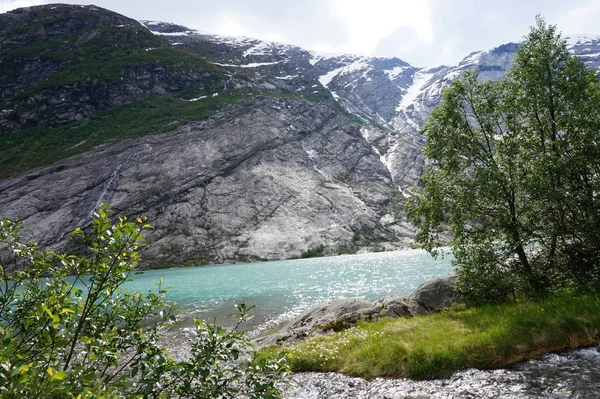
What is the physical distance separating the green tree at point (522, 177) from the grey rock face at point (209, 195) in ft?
368

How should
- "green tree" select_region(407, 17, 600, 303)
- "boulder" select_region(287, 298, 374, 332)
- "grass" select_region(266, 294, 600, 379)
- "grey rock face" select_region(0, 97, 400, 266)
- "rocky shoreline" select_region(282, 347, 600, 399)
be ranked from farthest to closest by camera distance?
1. "grey rock face" select_region(0, 97, 400, 266)
2. "boulder" select_region(287, 298, 374, 332)
3. "green tree" select_region(407, 17, 600, 303)
4. "grass" select_region(266, 294, 600, 379)
5. "rocky shoreline" select_region(282, 347, 600, 399)

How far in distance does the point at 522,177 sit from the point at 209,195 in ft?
461

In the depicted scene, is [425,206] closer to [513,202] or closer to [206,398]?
[513,202]

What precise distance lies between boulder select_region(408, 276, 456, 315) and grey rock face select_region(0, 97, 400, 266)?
10758cm

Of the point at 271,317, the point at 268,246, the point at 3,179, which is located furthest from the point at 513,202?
the point at 3,179

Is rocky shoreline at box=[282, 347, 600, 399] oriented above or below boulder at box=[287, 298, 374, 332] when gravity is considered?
above

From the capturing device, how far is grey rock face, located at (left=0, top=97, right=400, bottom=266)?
131750 millimetres

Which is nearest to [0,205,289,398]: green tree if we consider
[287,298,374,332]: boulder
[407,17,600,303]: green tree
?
[407,17,600,303]: green tree

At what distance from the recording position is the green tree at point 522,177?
1653 cm

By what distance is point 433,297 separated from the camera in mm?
22797

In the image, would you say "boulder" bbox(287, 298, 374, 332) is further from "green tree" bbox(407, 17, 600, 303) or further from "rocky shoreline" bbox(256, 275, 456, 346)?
"green tree" bbox(407, 17, 600, 303)

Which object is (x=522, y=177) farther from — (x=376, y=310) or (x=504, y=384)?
(x=376, y=310)

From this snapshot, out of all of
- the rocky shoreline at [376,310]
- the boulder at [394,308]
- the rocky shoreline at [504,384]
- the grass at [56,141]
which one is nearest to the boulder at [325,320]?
the rocky shoreline at [376,310]

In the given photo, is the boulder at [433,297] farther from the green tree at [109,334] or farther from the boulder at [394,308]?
the green tree at [109,334]
